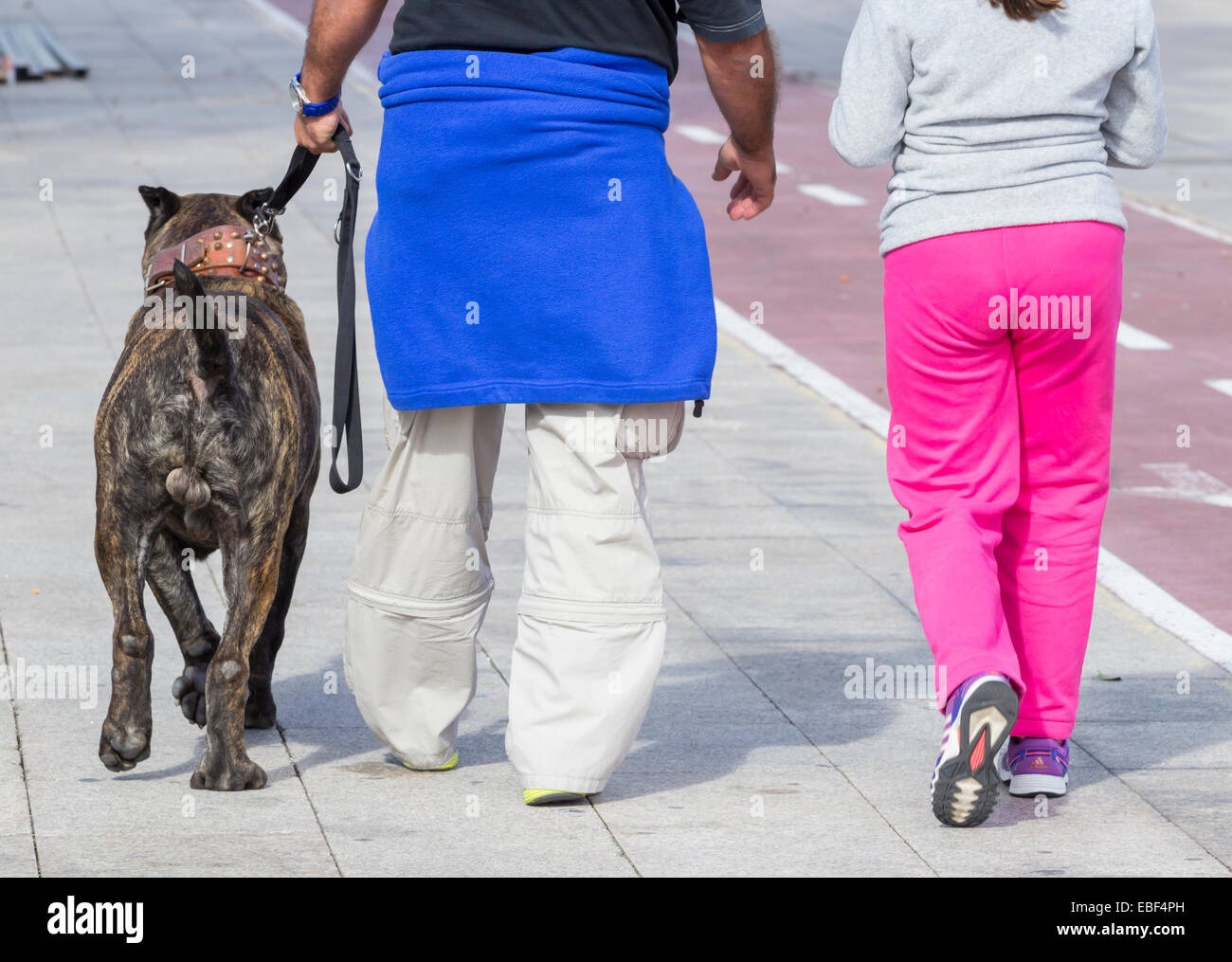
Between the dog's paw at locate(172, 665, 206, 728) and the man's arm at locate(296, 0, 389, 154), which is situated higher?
the man's arm at locate(296, 0, 389, 154)

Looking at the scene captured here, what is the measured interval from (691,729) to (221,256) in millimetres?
1619

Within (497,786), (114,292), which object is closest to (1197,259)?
(114,292)

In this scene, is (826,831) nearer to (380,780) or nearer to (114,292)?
(380,780)

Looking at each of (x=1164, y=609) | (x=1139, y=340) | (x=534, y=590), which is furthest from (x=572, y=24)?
(x=1139, y=340)

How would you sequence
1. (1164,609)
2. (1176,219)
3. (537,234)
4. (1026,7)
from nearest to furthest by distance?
(1026,7) → (537,234) → (1164,609) → (1176,219)

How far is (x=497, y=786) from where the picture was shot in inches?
189

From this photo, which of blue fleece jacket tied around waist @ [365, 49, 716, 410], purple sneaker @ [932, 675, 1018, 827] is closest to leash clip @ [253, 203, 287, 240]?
blue fleece jacket tied around waist @ [365, 49, 716, 410]

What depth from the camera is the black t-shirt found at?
4.40 meters

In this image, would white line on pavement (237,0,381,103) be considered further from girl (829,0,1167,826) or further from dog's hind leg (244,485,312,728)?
girl (829,0,1167,826)

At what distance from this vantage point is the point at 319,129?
4.76m

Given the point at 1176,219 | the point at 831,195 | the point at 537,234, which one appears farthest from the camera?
the point at 831,195

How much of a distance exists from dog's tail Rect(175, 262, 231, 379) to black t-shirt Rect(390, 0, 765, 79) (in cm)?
70

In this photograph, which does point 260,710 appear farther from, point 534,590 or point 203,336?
point 203,336

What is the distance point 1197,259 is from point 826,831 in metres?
9.77
